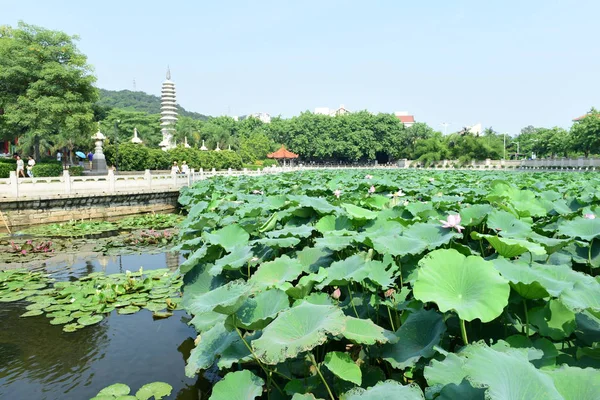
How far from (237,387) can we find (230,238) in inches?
59.6

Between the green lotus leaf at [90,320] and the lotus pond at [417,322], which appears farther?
the green lotus leaf at [90,320]

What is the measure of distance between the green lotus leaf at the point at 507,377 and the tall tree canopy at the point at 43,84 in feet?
78.9

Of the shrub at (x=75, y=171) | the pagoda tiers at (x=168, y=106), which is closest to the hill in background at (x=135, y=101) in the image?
the pagoda tiers at (x=168, y=106)

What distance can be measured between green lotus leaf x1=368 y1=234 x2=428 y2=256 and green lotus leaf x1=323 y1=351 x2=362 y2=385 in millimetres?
680

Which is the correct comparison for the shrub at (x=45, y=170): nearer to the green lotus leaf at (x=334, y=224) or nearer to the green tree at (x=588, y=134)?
the green lotus leaf at (x=334, y=224)

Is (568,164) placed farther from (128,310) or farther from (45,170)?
(128,310)

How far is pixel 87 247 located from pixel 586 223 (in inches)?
412

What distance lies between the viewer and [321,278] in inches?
74.5

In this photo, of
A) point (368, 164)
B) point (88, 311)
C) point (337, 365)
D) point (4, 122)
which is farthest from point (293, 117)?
point (337, 365)

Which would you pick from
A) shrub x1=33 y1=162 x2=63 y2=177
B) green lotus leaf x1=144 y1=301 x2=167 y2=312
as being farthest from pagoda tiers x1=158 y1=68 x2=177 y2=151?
green lotus leaf x1=144 y1=301 x2=167 y2=312

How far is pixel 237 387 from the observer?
1.53 m

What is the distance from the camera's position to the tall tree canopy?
21312 mm

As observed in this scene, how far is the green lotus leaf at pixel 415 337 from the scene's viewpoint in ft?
5.24

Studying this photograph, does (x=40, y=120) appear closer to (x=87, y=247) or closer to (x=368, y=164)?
(x=87, y=247)
